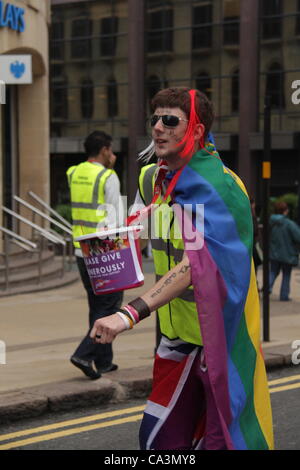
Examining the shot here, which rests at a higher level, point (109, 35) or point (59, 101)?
point (109, 35)

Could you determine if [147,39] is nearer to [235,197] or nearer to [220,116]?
[220,116]

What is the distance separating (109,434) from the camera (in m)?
6.01

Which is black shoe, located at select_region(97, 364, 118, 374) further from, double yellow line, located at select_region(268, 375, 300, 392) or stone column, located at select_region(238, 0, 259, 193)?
stone column, located at select_region(238, 0, 259, 193)

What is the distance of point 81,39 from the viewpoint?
Answer: 39906mm

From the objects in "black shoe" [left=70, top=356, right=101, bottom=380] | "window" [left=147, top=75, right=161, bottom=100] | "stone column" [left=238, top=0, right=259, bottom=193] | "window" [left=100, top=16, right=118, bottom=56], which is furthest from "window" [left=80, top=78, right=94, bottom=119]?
"black shoe" [left=70, top=356, right=101, bottom=380]

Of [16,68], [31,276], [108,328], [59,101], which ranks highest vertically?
[59,101]

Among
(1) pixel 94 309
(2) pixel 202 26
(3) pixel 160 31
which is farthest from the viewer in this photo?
(3) pixel 160 31

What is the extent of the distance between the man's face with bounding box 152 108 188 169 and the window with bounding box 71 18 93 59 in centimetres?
3702

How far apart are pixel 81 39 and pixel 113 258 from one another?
37338mm

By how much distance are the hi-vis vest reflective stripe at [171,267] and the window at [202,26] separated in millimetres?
33630

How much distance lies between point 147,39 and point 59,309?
27.6 m

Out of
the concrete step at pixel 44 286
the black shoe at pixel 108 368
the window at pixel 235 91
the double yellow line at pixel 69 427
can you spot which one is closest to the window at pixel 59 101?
the window at pixel 235 91

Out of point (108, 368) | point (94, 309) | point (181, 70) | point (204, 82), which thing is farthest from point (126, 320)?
point (181, 70)

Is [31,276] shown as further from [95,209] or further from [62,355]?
[95,209]
